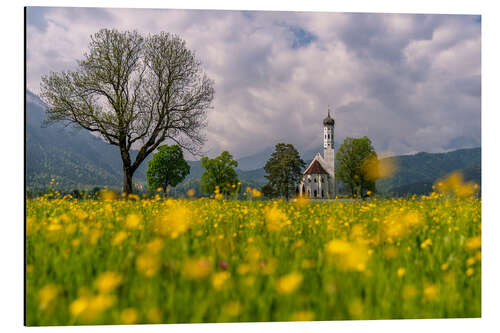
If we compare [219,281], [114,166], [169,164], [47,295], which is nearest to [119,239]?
[47,295]

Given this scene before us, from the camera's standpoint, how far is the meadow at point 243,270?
2.59m

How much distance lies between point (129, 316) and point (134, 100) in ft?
19.4

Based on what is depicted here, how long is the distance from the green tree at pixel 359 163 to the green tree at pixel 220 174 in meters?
2.16

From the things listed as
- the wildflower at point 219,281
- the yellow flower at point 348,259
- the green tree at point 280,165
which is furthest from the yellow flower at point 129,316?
the green tree at point 280,165

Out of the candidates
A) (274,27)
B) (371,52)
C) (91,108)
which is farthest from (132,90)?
(371,52)

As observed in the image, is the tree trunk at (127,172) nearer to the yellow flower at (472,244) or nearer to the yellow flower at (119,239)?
the yellow flower at (119,239)

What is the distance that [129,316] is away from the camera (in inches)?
95.8

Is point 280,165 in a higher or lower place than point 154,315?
higher

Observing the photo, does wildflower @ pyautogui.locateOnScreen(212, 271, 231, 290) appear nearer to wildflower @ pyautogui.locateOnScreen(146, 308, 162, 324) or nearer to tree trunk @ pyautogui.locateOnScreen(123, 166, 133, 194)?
wildflower @ pyautogui.locateOnScreen(146, 308, 162, 324)

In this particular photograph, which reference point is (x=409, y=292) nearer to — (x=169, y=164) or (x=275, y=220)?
(x=275, y=220)

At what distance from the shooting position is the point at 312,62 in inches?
202

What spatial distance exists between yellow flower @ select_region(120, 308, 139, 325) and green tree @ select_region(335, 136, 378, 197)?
4.18 meters

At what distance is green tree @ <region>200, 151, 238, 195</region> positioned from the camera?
5072 mm

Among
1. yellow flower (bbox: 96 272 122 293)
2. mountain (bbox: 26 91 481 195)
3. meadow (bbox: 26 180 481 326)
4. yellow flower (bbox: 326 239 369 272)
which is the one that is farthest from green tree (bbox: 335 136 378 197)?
yellow flower (bbox: 96 272 122 293)
